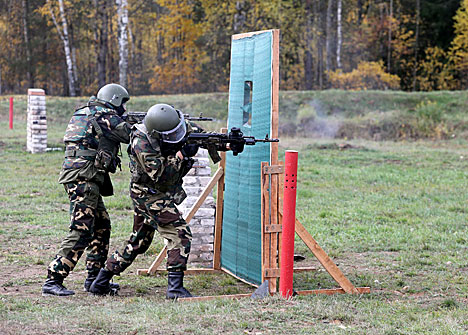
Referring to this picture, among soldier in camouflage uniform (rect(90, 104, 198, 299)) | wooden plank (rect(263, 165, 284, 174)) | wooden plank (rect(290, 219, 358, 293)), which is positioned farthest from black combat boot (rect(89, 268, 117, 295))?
wooden plank (rect(290, 219, 358, 293))

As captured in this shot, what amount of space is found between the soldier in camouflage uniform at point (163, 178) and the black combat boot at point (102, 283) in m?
0.09

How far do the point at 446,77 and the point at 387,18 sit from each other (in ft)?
18.5

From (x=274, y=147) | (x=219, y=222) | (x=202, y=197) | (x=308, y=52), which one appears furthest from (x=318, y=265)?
(x=308, y=52)

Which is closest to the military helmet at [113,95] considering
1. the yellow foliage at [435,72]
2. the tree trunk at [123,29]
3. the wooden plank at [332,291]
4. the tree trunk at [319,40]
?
the wooden plank at [332,291]

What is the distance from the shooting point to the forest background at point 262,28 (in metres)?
35.4

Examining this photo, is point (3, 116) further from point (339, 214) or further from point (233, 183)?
point (233, 183)

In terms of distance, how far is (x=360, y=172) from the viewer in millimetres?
16078

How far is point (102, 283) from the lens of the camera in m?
6.34

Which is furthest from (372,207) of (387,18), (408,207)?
(387,18)

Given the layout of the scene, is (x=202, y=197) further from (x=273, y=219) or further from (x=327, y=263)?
(x=327, y=263)

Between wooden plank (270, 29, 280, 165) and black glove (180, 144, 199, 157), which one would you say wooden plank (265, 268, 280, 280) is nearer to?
wooden plank (270, 29, 280, 165)

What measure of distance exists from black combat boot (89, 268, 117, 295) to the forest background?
2617 cm

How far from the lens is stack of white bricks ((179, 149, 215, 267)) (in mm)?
7828

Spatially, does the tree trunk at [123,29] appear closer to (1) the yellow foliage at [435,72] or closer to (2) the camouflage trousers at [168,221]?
(1) the yellow foliage at [435,72]
